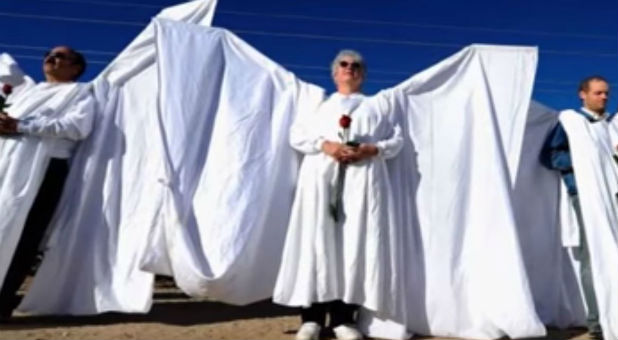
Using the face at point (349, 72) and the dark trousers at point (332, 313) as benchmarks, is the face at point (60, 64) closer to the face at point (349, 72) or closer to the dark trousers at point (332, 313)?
the face at point (349, 72)

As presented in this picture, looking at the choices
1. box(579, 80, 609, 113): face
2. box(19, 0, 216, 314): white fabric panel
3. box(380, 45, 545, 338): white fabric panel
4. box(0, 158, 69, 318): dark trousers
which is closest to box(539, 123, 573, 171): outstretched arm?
box(579, 80, 609, 113): face

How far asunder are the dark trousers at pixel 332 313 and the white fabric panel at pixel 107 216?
1.23m

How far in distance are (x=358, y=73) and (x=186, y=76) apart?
1.26 m

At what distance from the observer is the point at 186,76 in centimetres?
478

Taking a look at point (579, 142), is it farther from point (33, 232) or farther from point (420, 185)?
point (33, 232)

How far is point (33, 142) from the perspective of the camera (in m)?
4.87

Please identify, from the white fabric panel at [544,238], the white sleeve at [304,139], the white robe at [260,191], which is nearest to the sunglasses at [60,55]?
the white robe at [260,191]

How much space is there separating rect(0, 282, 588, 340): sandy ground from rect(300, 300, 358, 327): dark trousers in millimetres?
134

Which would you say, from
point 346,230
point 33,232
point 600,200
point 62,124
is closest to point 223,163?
point 346,230

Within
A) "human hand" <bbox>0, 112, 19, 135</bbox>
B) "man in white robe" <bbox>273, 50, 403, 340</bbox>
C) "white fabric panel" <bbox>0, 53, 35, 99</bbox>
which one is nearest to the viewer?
"man in white robe" <bbox>273, 50, 403, 340</bbox>

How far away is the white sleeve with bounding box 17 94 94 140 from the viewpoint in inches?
188

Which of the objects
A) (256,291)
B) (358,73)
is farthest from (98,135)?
(358,73)

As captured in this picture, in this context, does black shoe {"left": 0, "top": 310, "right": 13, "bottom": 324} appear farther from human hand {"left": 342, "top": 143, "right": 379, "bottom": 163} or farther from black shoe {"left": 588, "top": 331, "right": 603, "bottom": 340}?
black shoe {"left": 588, "top": 331, "right": 603, "bottom": 340}

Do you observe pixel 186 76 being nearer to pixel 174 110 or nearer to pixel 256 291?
pixel 174 110
